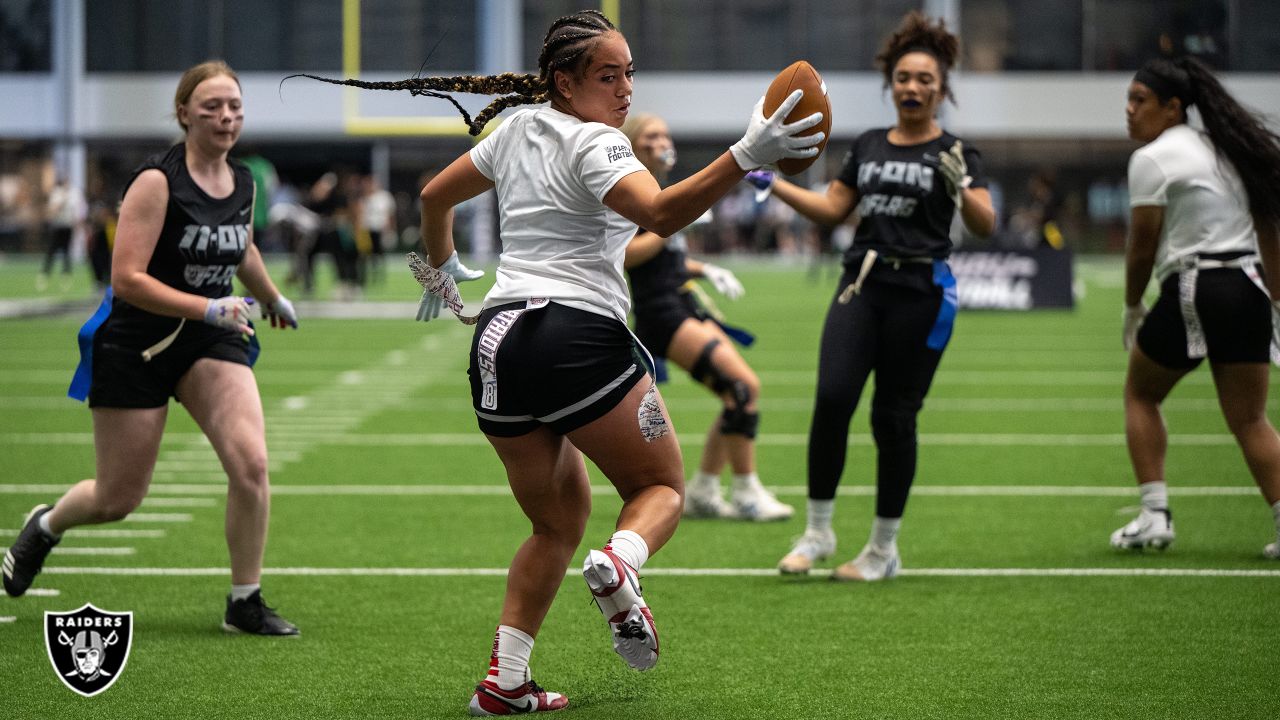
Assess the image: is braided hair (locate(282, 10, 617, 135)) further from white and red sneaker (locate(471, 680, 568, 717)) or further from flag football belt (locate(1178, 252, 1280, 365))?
flag football belt (locate(1178, 252, 1280, 365))

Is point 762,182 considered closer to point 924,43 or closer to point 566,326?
point 924,43

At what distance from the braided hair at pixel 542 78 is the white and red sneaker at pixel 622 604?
1.24 meters

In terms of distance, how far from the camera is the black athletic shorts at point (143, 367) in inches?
223

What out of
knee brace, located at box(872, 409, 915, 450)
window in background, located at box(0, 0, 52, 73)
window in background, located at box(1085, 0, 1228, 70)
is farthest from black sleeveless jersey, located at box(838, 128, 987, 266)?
window in background, located at box(0, 0, 52, 73)

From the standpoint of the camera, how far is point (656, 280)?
27.6 ft

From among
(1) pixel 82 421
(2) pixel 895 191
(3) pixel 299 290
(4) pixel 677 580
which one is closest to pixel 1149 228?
(2) pixel 895 191

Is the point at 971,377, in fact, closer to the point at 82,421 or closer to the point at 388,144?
the point at 82,421

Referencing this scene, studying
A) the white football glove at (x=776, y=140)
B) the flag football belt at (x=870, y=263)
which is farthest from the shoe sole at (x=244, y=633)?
the white football glove at (x=776, y=140)

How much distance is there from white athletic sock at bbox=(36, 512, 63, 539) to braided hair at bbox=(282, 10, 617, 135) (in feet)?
7.65

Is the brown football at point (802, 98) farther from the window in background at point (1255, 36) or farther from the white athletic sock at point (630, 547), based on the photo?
the window in background at point (1255, 36)

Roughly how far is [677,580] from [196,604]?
195 centimetres

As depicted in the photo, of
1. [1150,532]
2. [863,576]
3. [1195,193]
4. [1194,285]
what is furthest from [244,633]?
[1195,193]

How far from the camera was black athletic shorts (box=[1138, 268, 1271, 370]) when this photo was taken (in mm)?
6773

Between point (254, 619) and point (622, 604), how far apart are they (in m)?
2.18
